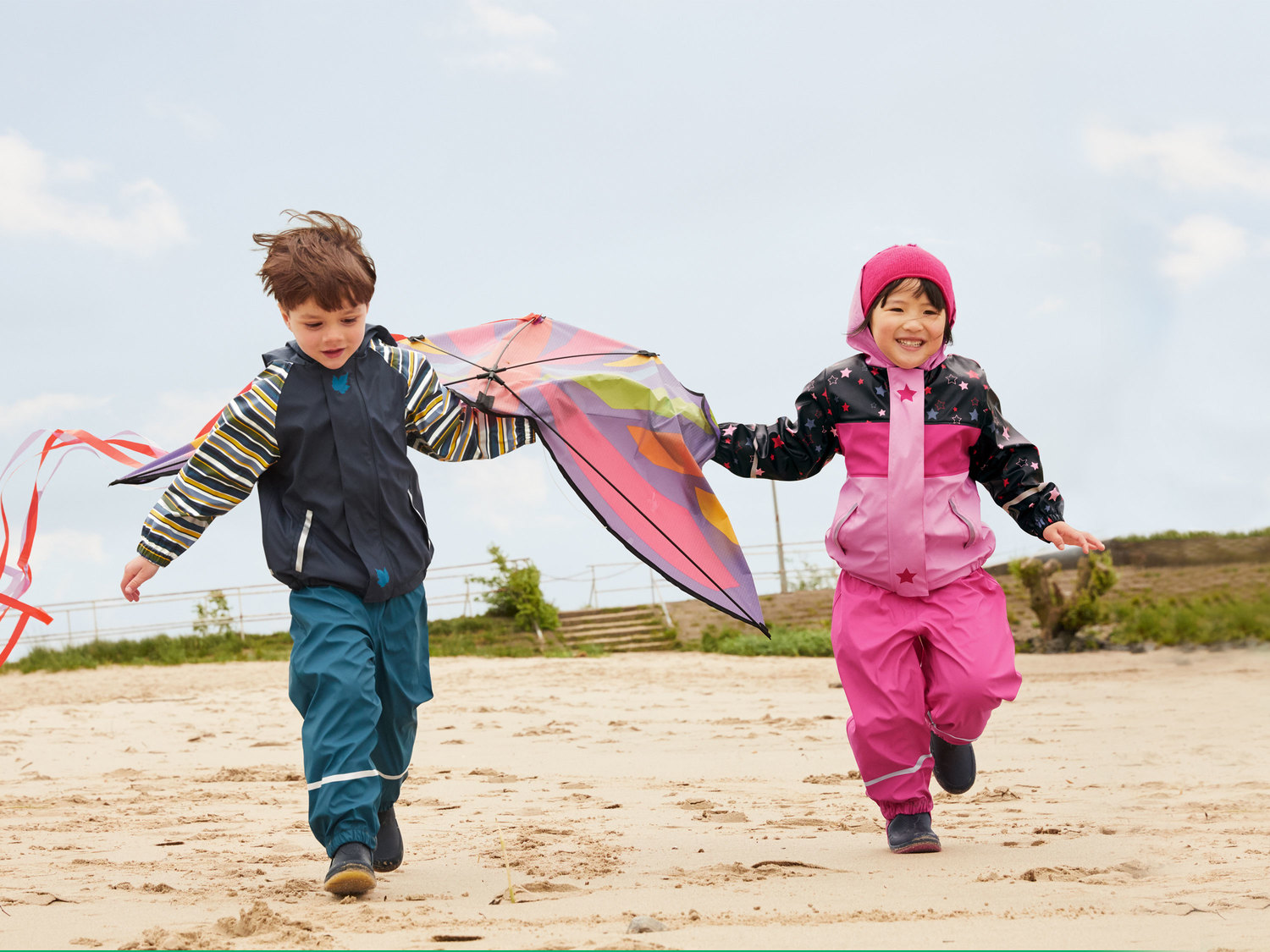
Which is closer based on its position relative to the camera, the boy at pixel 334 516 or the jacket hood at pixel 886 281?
the boy at pixel 334 516

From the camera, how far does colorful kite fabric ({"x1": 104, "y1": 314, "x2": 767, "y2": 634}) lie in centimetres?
387

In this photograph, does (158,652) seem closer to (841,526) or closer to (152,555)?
(152,555)

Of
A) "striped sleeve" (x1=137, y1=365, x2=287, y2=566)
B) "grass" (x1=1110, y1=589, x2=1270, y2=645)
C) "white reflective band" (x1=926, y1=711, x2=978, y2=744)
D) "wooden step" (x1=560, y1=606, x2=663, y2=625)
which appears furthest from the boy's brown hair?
"wooden step" (x1=560, y1=606, x2=663, y2=625)

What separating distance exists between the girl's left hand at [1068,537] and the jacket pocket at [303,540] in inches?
88.7

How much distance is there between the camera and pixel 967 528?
3445 mm

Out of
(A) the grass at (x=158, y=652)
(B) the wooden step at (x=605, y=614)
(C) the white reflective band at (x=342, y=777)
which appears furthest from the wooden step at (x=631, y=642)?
(C) the white reflective band at (x=342, y=777)

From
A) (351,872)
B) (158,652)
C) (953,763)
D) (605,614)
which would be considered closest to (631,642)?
(605,614)

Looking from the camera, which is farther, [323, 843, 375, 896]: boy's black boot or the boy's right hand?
the boy's right hand

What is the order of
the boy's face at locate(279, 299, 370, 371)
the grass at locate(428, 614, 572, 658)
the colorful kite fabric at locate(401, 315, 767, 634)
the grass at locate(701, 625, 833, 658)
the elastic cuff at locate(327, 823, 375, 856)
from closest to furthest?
the elastic cuff at locate(327, 823, 375, 856), the boy's face at locate(279, 299, 370, 371), the colorful kite fabric at locate(401, 315, 767, 634), the grass at locate(701, 625, 833, 658), the grass at locate(428, 614, 572, 658)

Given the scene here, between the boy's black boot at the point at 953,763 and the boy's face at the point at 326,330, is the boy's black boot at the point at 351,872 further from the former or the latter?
the boy's black boot at the point at 953,763

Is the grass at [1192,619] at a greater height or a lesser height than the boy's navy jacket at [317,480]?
lesser

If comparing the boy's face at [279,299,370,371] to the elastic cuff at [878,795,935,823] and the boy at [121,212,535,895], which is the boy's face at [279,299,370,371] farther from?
the elastic cuff at [878,795,935,823]

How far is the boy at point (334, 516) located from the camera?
3023 mm

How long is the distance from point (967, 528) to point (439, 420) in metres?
1.66
